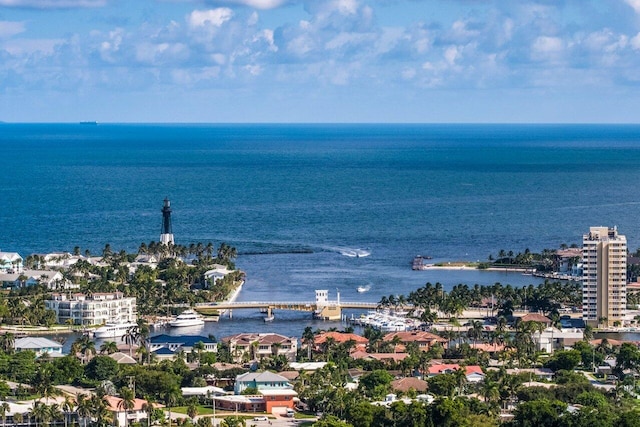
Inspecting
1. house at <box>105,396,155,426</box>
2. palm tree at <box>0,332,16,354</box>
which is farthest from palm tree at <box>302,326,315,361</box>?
house at <box>105,396,155,426</box>

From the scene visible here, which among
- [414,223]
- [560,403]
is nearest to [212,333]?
[560,403]

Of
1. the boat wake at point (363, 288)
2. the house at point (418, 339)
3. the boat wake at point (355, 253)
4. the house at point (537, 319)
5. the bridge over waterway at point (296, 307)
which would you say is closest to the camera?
the house at point (418, 339)

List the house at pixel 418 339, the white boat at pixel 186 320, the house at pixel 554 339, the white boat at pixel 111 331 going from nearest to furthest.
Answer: the house at pixel 418 339, the house at pixel 554 339, the white boat at pixel 111 331, the white boat at pixel 186 320

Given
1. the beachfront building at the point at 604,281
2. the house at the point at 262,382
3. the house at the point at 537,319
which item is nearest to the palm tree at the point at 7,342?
the house at the point at 262,382

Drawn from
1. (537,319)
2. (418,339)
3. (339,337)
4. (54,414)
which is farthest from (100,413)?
(537,319)

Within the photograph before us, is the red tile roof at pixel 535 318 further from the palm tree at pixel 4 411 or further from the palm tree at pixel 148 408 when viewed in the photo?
the palm tree at pixel 4 411

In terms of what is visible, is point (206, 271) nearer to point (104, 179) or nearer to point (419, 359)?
point (419, 359)

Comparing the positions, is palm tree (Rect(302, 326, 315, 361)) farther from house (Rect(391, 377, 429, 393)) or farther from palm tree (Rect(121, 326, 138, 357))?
house (Rect(391, 377, 429, 393))
